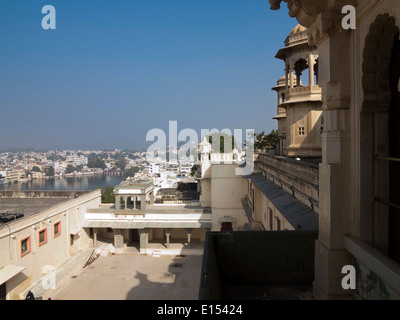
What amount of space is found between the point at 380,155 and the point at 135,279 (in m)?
22.5

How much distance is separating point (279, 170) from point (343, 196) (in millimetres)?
8988

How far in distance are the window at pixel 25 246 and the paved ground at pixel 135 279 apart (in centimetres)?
336

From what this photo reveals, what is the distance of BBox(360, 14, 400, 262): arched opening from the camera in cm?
386

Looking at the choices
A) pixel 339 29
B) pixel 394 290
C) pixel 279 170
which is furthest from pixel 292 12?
pixel 279 170

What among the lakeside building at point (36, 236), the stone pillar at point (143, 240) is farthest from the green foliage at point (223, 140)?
the stone pillar at point (143, 240)

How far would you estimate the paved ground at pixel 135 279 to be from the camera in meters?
20.6

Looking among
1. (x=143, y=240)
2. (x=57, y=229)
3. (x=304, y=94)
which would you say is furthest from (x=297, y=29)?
(x=57, y=229)

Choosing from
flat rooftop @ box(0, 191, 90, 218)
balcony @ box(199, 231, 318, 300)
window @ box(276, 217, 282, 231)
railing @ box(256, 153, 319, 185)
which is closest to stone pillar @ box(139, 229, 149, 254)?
flat rooftop @ box(0, 191, 90, 218)

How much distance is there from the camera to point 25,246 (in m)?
21.2

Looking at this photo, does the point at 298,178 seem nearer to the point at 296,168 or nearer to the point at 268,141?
the point at 296,168

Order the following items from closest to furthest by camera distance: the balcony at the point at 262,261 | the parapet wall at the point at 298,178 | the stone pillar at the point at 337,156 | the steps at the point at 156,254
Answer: the stone pillar at the point at 337,156, the balcony at the point at 262,261, the parapet wall at the point at 298,178, the steps at the point at 156,254

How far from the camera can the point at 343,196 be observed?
4.30 metres

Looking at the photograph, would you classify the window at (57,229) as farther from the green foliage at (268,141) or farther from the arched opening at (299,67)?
the green foliage at (268,141)
